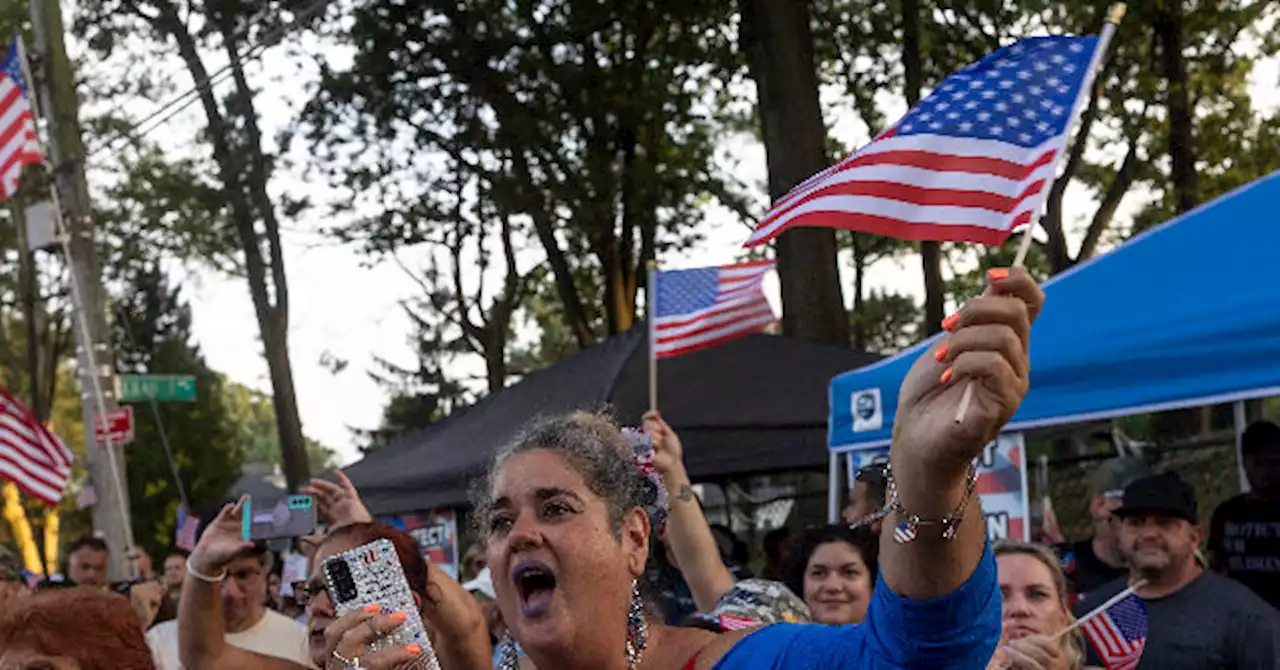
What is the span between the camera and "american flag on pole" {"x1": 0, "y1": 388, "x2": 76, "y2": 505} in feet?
36.9

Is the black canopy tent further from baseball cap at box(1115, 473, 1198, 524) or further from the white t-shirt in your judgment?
baseball cap at box(1115, 473, 1198, 524)

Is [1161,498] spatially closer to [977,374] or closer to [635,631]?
[635,631]

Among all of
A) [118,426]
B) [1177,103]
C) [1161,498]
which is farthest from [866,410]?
[1177,103]

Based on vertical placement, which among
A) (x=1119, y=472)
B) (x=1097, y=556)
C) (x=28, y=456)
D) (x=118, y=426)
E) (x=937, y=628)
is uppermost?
(x=118, y=426)

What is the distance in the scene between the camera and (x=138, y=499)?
40031 millimetres

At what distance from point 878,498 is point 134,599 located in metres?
4.03

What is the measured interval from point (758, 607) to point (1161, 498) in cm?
206

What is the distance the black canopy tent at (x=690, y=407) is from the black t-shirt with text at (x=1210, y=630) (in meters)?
5.21

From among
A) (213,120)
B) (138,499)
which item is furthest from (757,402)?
(138,499)

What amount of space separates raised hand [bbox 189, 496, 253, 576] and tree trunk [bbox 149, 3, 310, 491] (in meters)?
19.1

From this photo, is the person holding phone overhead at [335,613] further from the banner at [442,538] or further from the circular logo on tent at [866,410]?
the banner at [442,538]

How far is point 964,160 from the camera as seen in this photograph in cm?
344

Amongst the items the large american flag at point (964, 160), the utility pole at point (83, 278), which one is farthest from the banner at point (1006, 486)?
the utility pole at point (83, 278)

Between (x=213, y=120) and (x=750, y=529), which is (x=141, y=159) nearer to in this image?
(x=213, y=120)
